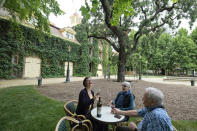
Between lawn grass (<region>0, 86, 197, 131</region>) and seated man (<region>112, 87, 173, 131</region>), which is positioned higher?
seated man (<region>112, 87, 173, 131</region>)

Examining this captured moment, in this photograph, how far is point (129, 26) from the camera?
11570mm

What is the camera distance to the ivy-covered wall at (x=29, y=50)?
11516mm

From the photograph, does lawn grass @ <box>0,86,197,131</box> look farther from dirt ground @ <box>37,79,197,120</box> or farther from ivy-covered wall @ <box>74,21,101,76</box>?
ivy-covered wall @ <box>74,21,101,76</box>

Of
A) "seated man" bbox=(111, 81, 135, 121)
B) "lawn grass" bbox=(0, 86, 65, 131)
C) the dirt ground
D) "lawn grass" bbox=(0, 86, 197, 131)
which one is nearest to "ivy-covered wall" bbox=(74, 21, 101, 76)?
the dirt ground

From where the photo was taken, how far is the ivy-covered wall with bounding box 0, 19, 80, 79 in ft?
37.8

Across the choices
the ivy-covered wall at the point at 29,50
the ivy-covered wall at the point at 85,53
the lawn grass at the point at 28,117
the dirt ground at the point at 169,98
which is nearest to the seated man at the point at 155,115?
the dirt ground at the point at 169,98

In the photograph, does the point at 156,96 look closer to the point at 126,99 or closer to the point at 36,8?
the point at 126,99

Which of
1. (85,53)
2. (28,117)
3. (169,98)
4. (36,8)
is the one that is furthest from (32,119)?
(85,53)

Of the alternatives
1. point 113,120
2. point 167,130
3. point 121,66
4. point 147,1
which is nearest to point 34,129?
point 113,120

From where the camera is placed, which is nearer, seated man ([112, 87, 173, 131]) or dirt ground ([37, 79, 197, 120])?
seated man ([112, 87, 173, 131])

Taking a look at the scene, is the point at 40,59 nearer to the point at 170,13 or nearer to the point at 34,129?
the point at 34,129

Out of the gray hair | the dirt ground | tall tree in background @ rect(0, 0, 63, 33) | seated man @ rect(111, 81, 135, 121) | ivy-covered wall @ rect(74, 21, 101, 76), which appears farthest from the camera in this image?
ivy-covered wall @ rect(74, 21, 101, 76)

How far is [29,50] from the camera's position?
1385 centimetres

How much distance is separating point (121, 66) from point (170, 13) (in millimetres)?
8066
